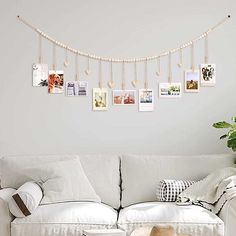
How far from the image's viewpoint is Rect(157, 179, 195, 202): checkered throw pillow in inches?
178

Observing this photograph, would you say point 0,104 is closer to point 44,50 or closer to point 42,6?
point 44,50

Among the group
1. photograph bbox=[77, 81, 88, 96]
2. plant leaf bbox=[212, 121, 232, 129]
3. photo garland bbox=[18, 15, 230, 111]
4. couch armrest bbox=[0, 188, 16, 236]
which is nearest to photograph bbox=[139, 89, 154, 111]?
photo garland bbox=[18, 15, 230, 111]

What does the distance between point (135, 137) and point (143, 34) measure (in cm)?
95

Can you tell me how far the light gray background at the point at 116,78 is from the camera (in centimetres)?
525

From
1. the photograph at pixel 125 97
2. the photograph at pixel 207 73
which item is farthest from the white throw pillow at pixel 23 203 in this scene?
the photograph at pixel 207 73

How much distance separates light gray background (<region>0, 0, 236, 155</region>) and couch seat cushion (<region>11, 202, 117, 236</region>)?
Answer: 1.21m

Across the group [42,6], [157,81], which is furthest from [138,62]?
[42,6]

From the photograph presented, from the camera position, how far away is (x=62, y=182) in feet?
14.8

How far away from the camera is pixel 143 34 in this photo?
5281 millimetres

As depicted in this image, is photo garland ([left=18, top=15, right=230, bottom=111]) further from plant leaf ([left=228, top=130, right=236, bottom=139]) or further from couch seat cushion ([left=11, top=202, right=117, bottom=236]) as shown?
couch seat cushion ([left=11, top=202, right=117, bottom=236])

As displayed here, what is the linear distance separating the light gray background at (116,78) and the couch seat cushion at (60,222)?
1208 mm

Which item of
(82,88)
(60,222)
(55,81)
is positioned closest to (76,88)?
(82,88)

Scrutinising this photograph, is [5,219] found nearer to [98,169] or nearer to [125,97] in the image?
[98,169]

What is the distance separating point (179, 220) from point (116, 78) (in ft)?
5.54
